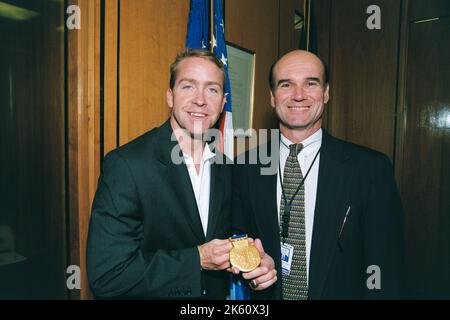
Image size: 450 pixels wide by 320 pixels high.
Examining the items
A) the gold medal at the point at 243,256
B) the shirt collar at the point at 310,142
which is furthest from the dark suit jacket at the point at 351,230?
the gold medal at the point at 243,256

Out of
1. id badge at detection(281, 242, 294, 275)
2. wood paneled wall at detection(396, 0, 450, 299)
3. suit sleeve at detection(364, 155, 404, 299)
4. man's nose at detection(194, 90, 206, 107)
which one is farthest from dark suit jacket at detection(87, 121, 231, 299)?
wood paneled wall at detection(396, 0, 450, 299)

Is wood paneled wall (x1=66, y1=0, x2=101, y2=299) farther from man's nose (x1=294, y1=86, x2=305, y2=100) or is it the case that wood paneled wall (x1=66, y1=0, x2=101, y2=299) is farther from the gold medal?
man's nose (x1=294, y1=86, x2=305, y2=100)

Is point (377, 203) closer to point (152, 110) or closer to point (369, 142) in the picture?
point (152, 110)

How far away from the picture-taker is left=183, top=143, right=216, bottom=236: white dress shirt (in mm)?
1641

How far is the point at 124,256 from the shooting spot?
1.36 m

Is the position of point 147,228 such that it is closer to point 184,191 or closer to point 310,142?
point 184,191

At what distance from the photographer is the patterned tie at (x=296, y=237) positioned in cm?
164

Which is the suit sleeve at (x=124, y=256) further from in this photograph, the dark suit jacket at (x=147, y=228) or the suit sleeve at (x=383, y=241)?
the suit sleeve at (x=383, y=241)

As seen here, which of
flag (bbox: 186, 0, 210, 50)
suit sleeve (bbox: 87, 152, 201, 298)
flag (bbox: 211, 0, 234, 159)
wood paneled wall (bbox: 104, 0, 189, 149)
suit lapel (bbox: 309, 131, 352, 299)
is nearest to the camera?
suit sleeve (bbox: 87, 152, 201, 298)

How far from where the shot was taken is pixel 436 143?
354 centimetres

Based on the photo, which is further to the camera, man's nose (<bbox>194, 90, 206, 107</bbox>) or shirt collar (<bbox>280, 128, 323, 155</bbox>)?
shirt collar (<bbox>280, 128, 323, 155</bbox>)

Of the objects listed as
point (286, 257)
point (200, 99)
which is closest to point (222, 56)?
point (200, 99)

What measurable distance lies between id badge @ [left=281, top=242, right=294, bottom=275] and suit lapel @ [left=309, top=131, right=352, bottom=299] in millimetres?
102

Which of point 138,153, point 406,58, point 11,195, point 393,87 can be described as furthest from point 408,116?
point 11,195
